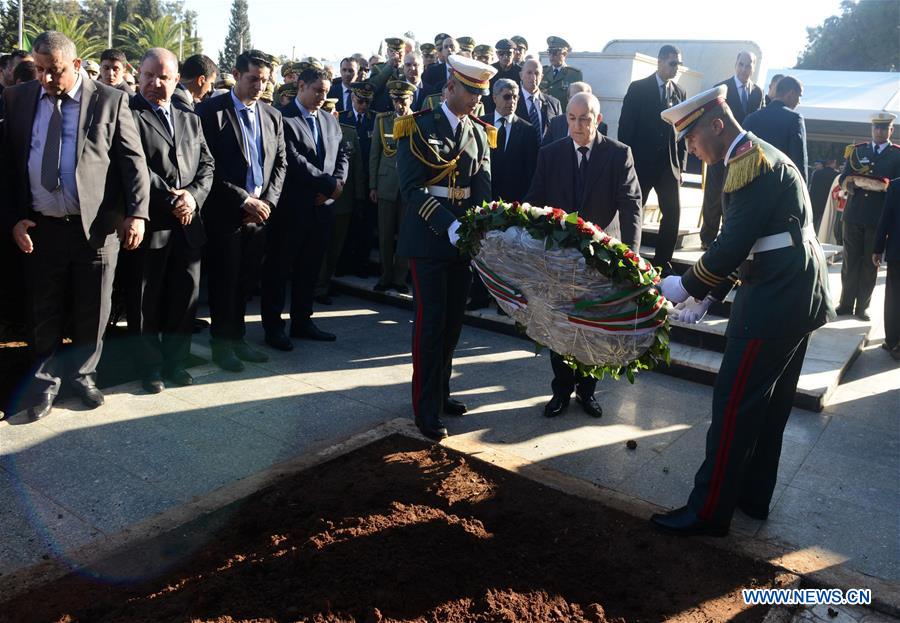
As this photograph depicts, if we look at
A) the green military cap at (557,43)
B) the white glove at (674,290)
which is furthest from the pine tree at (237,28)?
the white glove at (674,290)

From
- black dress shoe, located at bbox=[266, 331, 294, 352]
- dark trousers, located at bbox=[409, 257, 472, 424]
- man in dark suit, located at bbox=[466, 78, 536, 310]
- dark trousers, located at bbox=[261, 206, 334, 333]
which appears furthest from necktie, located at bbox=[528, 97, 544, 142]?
dark trousers, located at bbox=[409, 257, 472, 424]

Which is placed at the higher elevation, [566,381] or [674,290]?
[674,290]

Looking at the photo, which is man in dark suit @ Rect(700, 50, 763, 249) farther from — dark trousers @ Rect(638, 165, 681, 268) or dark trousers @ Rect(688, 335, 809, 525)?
dark trousers @ Rect(688, 335, 809, 525)

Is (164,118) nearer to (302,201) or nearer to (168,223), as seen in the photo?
(168,223)

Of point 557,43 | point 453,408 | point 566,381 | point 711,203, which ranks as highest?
point 557,43

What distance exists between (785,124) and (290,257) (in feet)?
16.5

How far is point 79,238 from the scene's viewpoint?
4871 millimetres

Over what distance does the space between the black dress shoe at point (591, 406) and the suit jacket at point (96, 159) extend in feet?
11.2

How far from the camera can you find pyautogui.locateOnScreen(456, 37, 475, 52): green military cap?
1016cm

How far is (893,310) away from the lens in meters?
7.83

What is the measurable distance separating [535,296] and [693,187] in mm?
10272

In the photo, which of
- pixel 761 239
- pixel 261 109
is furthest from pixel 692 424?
pixel 261 109

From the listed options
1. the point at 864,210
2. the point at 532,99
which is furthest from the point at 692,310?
the point at 864,210

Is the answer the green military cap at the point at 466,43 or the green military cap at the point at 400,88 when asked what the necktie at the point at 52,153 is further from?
the green military cap at the point at 466,43
